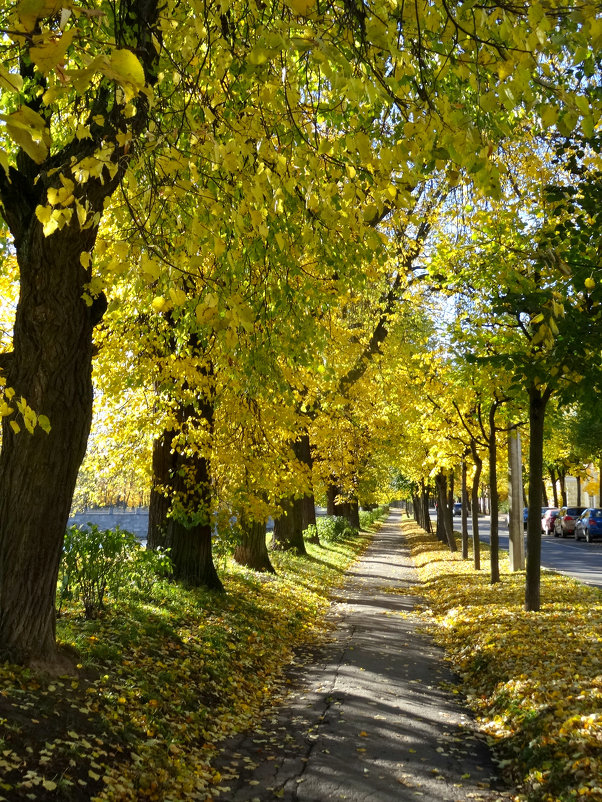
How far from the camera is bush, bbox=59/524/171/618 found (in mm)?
7637

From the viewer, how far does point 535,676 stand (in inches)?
272

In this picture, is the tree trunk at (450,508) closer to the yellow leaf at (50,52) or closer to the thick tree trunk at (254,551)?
the thick tree trunk at (254,551)

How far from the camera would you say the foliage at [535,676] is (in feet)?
16.1

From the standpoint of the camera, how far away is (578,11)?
2.94 m

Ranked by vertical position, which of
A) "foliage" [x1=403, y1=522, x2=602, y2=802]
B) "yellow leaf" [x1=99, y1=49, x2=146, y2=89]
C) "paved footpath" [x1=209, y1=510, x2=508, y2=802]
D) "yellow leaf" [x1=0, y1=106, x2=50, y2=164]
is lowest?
"paved footpath" [x1=209, y1=510, x2=508, y2=802]

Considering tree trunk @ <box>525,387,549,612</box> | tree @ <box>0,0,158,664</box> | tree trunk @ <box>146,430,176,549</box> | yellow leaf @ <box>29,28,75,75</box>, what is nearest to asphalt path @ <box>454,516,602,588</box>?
tree trunk @ <box>525,387,549,612</box>

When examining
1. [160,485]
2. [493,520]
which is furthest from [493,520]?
[160,485]

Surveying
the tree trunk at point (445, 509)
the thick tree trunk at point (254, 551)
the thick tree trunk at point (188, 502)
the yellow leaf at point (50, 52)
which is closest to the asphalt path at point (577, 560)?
the tree trunk at point (445, 509)

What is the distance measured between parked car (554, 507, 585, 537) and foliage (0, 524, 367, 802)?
32.4 metres

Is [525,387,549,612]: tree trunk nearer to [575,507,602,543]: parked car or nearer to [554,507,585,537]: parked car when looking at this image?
[575,507,602,543]: parked car

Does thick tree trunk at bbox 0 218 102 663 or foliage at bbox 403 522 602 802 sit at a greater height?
thick tree trunk at bbox 0 218 102 663

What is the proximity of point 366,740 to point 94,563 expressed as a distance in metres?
3.56

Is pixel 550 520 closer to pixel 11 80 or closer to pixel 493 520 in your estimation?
pixel 493 520

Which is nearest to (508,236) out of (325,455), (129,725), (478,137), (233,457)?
(233,457)
